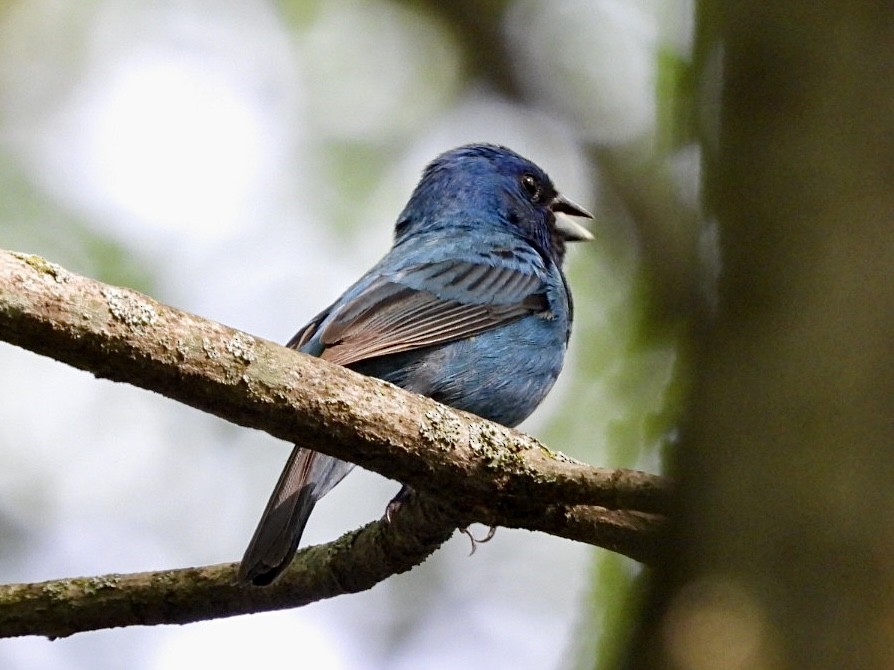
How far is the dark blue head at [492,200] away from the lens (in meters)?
8.79

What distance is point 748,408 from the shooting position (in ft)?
5.40

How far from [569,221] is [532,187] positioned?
0.39m

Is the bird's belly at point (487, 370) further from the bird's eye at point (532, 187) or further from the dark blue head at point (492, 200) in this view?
the bird's eye at point (532, 187)

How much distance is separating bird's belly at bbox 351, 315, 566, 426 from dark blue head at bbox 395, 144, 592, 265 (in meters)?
1.55

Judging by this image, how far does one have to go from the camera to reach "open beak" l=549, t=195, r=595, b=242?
905 cm

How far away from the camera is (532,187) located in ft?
30.1

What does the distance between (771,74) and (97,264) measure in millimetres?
10366

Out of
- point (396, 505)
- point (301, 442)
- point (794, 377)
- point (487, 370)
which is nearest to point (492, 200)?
point (487, 370)

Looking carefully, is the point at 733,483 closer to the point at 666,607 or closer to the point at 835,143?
the point at 666,607

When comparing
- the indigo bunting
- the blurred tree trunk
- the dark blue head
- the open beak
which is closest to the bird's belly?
the indigo bunting

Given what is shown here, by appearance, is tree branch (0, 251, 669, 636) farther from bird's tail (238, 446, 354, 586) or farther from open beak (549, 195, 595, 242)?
open beak (549, 195, 595, 242)

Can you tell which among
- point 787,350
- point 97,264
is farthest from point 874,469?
point 97,264

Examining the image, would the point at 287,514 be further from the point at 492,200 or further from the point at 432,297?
the point at 492,200

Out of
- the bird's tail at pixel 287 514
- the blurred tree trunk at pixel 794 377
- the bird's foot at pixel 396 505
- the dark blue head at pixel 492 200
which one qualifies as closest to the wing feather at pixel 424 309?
the bird's tail at pixel 287 514
